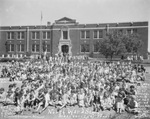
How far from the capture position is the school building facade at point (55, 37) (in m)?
31.9

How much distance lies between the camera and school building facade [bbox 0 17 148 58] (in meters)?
31.9

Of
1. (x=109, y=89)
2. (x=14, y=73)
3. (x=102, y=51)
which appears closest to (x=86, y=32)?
(x=102, y=51)

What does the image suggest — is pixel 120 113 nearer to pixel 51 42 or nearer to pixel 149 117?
pixel 149 117

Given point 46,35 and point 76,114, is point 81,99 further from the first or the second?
point 46,35

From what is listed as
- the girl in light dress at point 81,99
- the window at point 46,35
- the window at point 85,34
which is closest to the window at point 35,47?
the window at point 46,35

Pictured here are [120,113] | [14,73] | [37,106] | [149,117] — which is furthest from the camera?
[14,73]

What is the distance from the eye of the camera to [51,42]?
110ft

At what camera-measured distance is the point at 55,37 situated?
3347cm

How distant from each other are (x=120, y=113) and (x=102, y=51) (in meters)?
16.1

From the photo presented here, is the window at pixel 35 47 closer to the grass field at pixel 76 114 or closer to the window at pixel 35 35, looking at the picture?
the window at pixel 35 35

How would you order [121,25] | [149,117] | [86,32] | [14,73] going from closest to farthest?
[149,117] < [14,73] < [121,25] < [86,32]

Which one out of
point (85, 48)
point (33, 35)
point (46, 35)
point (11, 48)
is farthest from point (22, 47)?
point (85, 48)

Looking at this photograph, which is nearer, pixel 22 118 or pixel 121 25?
pixel 22 118

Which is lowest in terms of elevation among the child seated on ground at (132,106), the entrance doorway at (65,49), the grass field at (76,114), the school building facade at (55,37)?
the grass field at (76,114)
